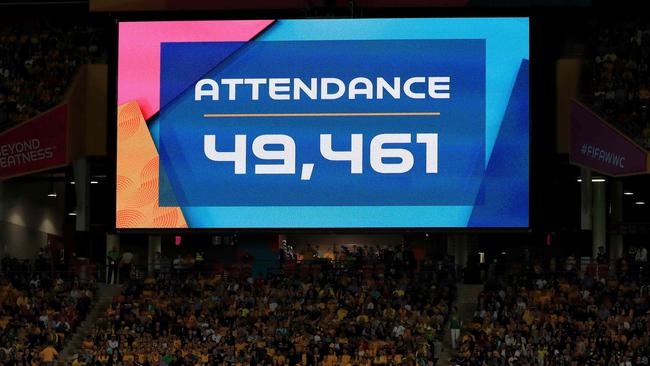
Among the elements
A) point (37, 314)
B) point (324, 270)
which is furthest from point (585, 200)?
point (37, 314)

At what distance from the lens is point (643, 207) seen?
141ft

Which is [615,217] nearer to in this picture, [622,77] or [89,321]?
[622,77]

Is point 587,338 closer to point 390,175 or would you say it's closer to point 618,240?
point 390,175

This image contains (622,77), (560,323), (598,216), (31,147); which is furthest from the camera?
(598,216)

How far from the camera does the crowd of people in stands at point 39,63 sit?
1196 inches

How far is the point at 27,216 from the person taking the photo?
37750 millimetres

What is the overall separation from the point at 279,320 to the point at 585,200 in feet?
19.6

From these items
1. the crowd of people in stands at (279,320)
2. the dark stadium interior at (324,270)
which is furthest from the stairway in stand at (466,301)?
the crowd of people in stands at (279,320)

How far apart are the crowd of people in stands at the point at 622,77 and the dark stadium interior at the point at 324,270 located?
4 centimetres

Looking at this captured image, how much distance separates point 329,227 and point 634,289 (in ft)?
22.2

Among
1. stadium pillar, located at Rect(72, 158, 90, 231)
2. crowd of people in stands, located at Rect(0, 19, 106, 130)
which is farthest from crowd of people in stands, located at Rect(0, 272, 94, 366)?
crowd of people in stands, located at Rect(0, 19, 106, 130)

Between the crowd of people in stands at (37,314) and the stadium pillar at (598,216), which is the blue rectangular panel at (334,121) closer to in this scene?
the crowd of people in stands at (37,314)

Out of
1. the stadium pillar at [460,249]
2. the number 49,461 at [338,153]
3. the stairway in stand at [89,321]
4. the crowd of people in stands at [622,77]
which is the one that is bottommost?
the stairway in stand at [89,321]

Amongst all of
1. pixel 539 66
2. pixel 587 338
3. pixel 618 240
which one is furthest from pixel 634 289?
pixel 618 240
